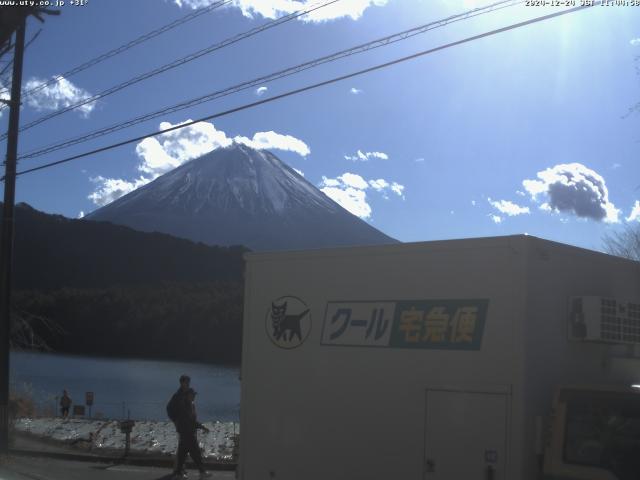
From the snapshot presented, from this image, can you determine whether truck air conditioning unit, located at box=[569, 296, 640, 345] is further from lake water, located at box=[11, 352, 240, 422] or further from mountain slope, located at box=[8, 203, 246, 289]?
mountain slope, located at box=[8, 203, 246, 289]

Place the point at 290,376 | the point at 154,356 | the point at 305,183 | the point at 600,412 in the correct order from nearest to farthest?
the point at 600,412 < the point at 290,376 < the point at 154,356 < the point at 305,183

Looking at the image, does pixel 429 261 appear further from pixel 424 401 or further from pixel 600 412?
pixel 600 412

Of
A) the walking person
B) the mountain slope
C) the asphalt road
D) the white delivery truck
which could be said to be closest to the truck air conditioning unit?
the white delivery truck

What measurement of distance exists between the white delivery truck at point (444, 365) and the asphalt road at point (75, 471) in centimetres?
513

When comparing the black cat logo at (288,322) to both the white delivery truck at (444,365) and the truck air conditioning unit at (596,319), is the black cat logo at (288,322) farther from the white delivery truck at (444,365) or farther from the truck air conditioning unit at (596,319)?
the truck air conditioning unit at (596,319)

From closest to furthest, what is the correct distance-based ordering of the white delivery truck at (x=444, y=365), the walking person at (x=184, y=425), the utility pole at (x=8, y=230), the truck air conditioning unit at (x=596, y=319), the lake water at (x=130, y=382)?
the white delivery truck at (x=444, y=365)
the truck air conditioning unit at (x=596, y=319)
the walking person at (x=184, y=425)
the utility pole at (x=8, y=230)
the lake water at (x=130, y=382)

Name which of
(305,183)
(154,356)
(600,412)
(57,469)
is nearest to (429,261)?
(600,412)

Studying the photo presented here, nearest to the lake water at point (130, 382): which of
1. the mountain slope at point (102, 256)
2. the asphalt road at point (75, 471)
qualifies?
the asphalt road at point (75, 471)

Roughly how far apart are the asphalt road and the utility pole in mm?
920

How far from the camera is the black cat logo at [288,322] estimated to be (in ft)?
23.4

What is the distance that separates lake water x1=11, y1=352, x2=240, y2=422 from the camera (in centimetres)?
3581

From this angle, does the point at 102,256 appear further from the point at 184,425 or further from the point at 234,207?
the point at 234,207

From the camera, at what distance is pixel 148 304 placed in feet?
237

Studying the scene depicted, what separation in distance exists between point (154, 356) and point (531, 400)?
6575cm
